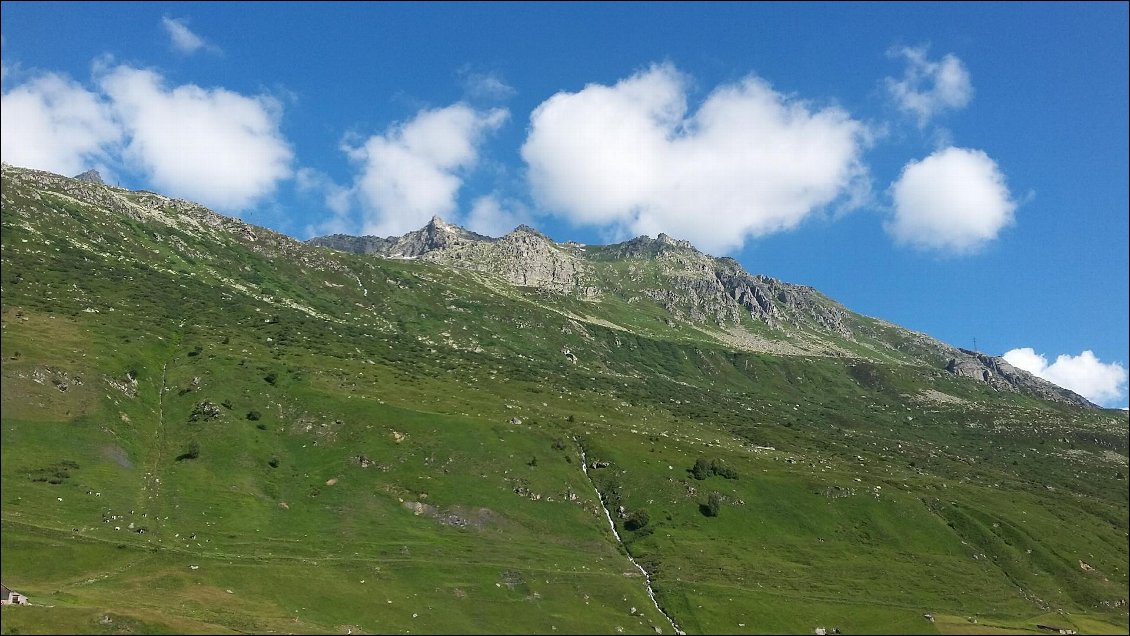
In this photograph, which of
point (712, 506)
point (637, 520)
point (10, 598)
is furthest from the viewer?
point (712, 506)

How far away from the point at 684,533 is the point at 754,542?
16.1 m

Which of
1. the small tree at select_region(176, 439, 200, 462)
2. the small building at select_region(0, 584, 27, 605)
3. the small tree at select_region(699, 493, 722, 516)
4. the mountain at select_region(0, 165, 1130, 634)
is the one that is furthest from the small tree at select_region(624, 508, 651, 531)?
the small building at select_region(0, 584, 27, 605)

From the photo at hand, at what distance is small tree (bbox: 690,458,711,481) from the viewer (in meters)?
175

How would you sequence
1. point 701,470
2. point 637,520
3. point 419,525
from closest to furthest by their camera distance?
1. point 419,525
2. point 637,520
3. point 701,470

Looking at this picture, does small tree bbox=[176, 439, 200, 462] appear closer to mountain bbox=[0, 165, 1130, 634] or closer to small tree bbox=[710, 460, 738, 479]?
mountain bbox=[0, 165, 1130, 634]

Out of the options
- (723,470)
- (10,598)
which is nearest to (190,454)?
(10,598)

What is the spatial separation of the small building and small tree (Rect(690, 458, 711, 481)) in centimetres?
13875

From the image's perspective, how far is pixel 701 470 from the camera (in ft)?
579

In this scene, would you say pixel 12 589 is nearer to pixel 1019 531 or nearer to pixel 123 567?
pixel 123 567

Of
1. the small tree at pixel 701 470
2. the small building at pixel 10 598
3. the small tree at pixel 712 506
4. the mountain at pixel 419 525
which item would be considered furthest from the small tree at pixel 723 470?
the small building at pixel 10 598

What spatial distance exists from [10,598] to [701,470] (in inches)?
5585

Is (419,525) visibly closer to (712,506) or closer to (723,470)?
(712,506)

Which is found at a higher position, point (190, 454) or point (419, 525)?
point (190, 454)

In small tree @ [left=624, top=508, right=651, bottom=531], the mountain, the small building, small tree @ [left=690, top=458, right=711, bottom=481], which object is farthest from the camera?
small tree @ [left=690, top=458, right=711, bottom=481]
